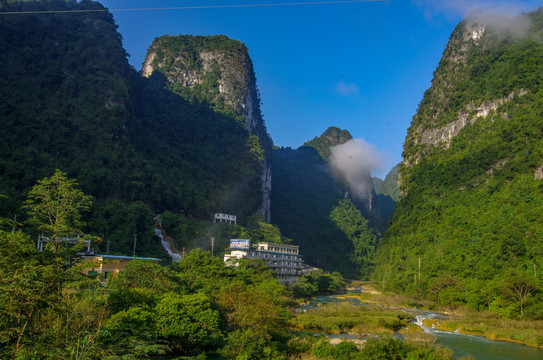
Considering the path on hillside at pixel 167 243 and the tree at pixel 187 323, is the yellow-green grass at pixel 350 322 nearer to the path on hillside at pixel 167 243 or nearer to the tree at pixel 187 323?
the tree at pixel 187 323

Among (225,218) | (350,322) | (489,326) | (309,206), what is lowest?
(350,322)

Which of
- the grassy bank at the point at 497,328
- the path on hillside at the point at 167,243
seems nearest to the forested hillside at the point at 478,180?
the grassy bank at the point at 497,328

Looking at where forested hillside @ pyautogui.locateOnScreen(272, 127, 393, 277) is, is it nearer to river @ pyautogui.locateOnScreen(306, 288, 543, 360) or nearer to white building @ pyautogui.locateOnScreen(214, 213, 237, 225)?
white building @ pyautogui.locateOnScreen(214, 213, 237, 225)

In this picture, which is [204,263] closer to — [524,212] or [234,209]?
[524,212]

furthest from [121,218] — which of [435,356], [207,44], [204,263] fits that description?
[207,44]

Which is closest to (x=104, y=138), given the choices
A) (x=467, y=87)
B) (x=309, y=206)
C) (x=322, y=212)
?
(x=467, y=87)

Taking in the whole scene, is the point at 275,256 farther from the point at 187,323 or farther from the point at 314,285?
the point at 187,323

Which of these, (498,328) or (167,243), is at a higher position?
(167,243)
